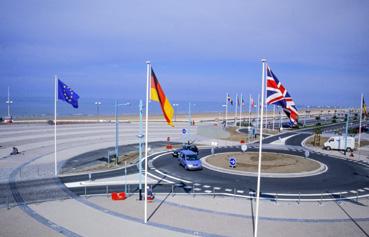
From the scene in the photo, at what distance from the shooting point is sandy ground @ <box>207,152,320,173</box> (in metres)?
28.5

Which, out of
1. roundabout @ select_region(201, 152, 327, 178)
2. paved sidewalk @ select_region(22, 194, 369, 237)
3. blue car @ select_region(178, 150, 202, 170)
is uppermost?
blue car @ select_region(178, 150, 202, 170)

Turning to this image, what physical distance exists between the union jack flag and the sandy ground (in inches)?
517

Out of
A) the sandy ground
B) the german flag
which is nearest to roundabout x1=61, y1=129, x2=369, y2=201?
the sandy ground

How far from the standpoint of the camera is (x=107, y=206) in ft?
58.3

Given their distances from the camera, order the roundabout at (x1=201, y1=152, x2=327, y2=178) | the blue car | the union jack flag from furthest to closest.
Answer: the blue car < the roundabout at (x1=201, y1=152, x2=327, y2=178) < the union jack flag

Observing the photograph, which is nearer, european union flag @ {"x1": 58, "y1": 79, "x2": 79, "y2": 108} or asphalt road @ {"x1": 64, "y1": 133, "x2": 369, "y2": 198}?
asphalt road @ {"x1": 64, "y1": 133, "x2": 369, "y2": 198}

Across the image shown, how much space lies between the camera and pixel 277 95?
14602 millimetres

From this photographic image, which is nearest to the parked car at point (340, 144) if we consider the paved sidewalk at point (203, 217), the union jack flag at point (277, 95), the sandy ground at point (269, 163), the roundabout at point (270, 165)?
the roundabout at point (270, 165)

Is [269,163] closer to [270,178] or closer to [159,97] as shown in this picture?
[270,178]

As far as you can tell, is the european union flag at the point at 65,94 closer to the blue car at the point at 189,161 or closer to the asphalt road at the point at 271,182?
the asphalt road at the point at 271,182

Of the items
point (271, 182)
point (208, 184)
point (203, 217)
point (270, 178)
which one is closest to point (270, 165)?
point (270, 178)

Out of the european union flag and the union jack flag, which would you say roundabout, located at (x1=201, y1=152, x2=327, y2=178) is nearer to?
the union jack flag

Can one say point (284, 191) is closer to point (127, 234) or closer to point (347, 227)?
point (347, 227)

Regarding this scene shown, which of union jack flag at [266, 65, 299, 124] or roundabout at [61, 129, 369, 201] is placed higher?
union jack flag at [266, 65, 299, 124]
